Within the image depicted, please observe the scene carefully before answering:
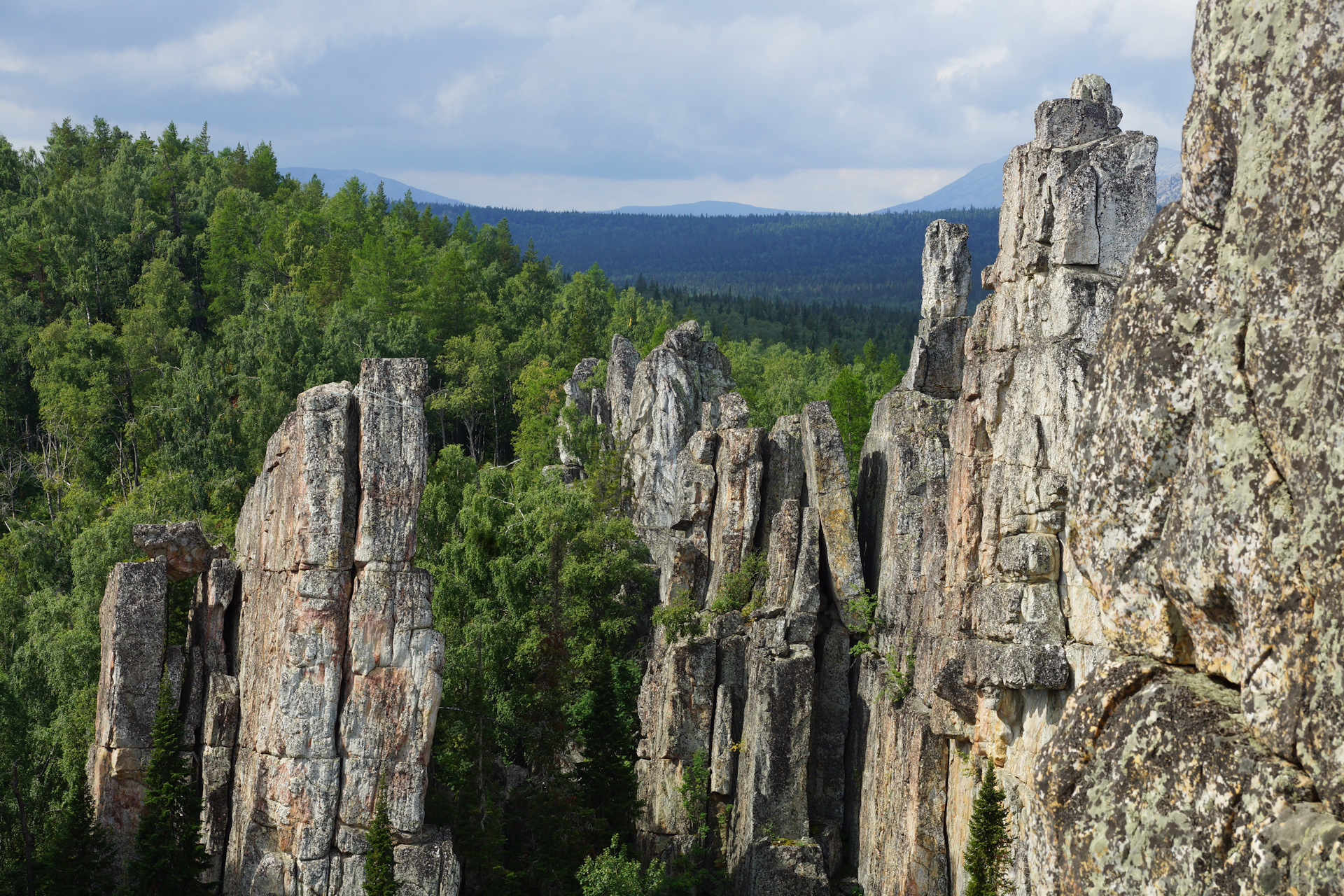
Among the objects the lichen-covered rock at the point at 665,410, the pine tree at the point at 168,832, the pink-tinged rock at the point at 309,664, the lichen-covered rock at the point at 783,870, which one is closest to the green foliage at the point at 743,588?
the lichen-covered rock at the point at 783,870

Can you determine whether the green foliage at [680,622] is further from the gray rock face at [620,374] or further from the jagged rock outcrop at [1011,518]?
the gray rock face at [620,374]

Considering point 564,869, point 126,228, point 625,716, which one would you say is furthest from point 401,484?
point 126,228

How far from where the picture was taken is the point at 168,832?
29.1 m

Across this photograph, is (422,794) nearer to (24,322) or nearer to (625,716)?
(625,716)

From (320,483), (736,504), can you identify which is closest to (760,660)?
(736,504)

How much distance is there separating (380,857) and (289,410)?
50162mm

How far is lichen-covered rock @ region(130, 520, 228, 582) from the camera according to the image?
117ft

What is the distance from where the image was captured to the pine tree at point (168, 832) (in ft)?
93.2

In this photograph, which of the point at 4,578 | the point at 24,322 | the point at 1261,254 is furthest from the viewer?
the point at 24,322

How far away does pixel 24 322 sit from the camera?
97.4 meters

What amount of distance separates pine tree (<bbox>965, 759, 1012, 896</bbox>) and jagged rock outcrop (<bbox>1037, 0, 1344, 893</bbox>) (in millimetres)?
24462

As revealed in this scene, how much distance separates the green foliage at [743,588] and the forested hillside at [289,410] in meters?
5.07

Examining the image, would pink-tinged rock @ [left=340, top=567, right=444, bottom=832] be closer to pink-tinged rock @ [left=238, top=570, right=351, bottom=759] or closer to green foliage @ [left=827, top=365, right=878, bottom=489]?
pink-tinged rock @ [left=238, top=570, right=351, bottom=759]

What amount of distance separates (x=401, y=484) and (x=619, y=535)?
25.1 m
